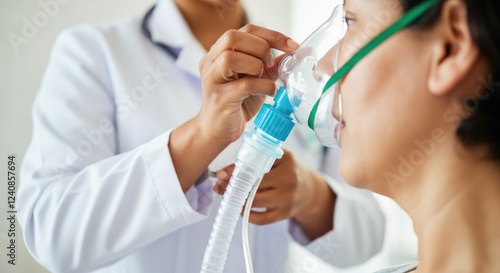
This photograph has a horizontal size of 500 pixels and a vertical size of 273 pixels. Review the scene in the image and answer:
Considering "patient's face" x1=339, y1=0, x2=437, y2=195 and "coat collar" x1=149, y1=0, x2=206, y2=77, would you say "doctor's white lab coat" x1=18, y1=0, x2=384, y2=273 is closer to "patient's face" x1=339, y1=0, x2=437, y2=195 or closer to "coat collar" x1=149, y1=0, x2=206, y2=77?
"coat collar" x1=149, y1=0, x2=206, y2=77

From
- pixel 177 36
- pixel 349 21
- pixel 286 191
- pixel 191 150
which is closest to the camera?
pixel 349 21

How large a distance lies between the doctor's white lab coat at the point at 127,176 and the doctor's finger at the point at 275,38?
256mm

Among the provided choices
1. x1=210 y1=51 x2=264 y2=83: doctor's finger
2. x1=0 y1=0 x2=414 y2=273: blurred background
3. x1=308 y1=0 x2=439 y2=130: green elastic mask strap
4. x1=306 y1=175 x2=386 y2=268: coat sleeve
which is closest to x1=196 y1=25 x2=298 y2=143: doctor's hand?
x1=210 y1=51 x2=264 y2=83: doctor's finger

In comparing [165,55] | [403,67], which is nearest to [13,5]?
[165,55]

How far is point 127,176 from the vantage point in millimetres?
986

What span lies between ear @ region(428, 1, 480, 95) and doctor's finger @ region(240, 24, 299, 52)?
0.26m

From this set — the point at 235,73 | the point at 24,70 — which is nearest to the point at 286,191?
the point at 235,73

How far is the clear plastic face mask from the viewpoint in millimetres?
800

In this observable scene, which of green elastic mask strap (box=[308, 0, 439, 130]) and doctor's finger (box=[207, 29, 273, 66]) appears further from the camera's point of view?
doctor's finger (box=[207, 29, 273, 66])

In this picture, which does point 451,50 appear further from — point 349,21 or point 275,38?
point 275,38

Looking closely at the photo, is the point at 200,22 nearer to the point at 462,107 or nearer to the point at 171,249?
the point at 171,249

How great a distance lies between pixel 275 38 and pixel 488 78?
346 millimetres

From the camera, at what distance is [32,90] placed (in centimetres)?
144

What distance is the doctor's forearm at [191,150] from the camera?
94 centimetres
